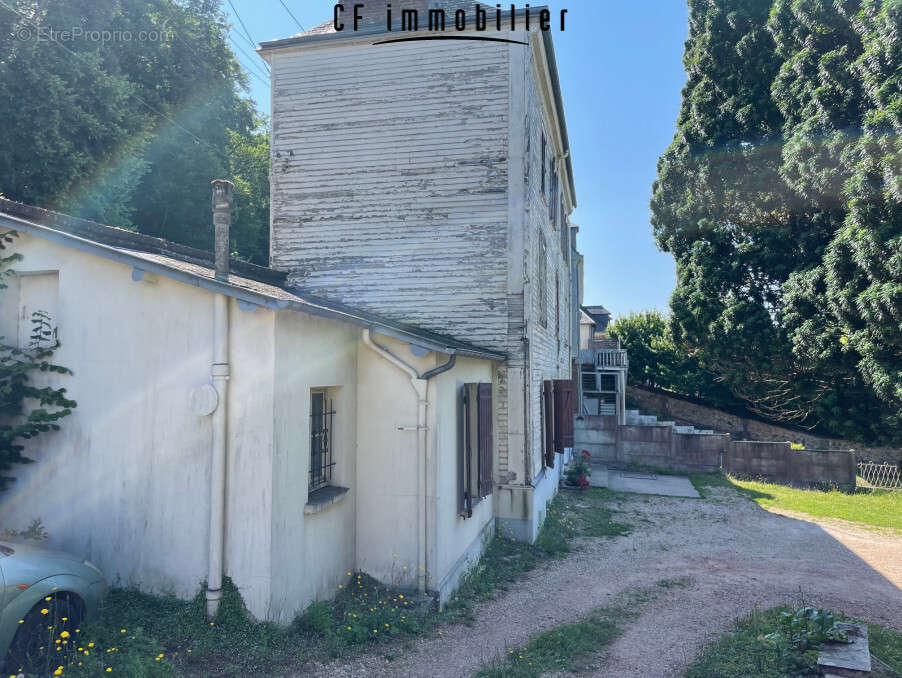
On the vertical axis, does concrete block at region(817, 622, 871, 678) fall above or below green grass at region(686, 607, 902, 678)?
above

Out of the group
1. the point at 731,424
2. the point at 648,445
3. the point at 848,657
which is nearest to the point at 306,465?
the point at 848,657

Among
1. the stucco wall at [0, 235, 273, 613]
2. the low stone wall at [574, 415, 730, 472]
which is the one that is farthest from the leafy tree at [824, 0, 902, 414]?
the stucco wall at [0, 235, 273, 613]

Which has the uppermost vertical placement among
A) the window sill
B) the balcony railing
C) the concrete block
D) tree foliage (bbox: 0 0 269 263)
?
tree foliage (bbox: 0 0 269 263)

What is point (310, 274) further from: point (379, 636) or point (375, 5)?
point (379, 636)

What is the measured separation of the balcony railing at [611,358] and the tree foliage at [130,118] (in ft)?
49.4

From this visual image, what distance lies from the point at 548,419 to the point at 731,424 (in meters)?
15.9

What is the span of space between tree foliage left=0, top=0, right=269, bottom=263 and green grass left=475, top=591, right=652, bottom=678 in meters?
14.9

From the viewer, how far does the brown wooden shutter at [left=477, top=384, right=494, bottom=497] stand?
806cm

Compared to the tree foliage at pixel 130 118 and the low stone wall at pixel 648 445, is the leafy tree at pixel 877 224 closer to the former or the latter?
the low stone wall at pixel 648 445

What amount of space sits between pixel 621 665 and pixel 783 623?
1.93m

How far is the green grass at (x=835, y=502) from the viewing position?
12789mm

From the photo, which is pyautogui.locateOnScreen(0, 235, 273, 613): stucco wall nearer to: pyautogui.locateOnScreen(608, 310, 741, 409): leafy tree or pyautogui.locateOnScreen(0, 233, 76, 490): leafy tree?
pyautogui.locateOnScreen(0, 233, 76, 490): leafy tree

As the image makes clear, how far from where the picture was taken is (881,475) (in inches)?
637

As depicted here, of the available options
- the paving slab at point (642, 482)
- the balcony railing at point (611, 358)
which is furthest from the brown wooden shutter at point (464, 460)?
the balcony railing at point (611, 358)
